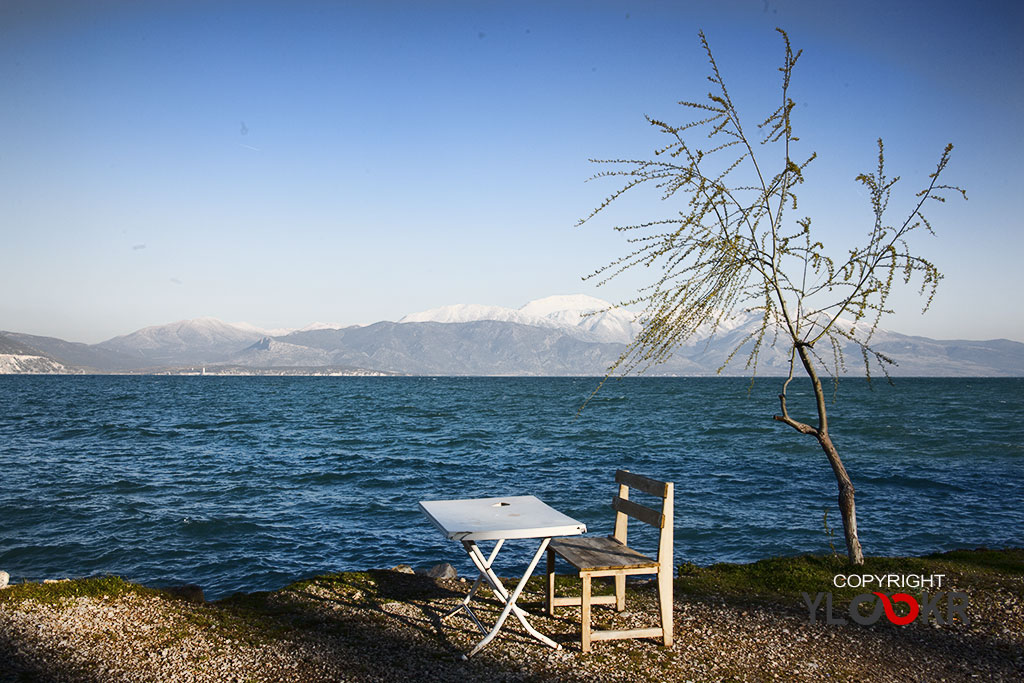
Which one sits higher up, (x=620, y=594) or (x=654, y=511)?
(x=654, y=511)

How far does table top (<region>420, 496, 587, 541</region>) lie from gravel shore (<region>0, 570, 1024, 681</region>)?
A: 107cm

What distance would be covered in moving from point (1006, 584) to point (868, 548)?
504 centimetres

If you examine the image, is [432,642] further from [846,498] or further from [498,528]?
[846,498]

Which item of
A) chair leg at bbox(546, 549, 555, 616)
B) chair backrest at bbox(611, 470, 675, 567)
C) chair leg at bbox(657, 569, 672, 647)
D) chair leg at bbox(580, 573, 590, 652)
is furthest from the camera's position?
chair leg at bbox(546, 549, 555, 616)

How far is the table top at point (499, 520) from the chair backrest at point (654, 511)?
67 centimetres

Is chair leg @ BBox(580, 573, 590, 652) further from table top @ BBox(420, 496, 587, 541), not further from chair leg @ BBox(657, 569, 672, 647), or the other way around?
chair leg @ BBox(657, 569, 672, 647)

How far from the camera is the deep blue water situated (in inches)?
523

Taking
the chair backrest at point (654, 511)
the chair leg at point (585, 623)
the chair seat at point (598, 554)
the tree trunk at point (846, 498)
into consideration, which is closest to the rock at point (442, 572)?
the chair seat at point (598, 554)

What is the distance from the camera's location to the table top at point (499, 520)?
19.8 ft

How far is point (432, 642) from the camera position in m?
6.52

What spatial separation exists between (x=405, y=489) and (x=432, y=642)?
13.8 m

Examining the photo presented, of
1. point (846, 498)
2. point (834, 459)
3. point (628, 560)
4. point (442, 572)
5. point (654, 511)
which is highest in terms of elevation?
point (834, 459)

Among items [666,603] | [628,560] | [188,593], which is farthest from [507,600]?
[188,593]

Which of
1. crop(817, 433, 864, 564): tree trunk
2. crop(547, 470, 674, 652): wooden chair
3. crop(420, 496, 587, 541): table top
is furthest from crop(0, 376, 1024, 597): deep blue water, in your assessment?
crop(547, 470, 674, 652): wooden chair
